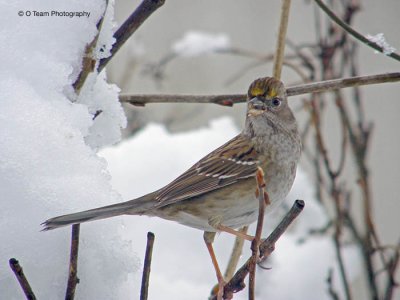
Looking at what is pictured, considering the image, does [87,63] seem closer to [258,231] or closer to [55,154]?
[55,154]

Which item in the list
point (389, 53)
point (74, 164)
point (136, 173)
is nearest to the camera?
point (74, 164)

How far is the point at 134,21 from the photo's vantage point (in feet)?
5.61

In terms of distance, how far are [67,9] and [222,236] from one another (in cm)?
148

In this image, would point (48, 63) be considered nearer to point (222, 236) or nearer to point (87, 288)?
point (87, 288)

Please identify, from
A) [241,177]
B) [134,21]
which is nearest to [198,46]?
[241,177]

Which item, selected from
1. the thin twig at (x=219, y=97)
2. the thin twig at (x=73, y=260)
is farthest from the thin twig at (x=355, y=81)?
the thin twig at (x=73, y=260)

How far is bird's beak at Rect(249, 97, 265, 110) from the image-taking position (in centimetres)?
262

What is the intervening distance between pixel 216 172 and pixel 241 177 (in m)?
0.16

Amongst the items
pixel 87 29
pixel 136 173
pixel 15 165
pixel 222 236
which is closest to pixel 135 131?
pixel 136 173

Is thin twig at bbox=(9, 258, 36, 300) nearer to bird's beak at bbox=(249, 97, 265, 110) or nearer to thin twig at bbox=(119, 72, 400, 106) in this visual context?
thin twig at bbox=(119, 72, 400, 106)

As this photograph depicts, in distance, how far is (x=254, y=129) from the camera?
2.80 m

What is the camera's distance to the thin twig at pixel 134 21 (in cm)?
166

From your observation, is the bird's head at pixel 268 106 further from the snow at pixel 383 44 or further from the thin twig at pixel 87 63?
the thin twig at pixel 87 63

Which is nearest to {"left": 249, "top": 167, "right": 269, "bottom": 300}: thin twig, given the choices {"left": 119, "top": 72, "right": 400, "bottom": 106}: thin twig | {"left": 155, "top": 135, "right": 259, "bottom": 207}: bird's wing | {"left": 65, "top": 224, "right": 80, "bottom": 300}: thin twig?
{"left": 65, "top": 224, "right": 80, "bottom": 300}: thin twig
